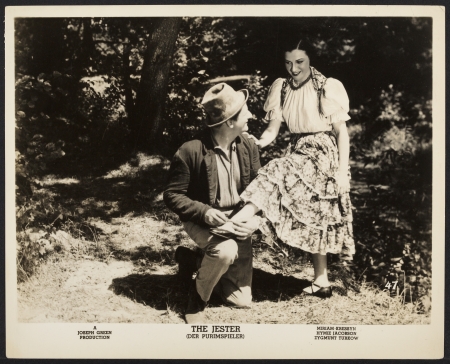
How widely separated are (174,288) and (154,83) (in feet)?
6.57

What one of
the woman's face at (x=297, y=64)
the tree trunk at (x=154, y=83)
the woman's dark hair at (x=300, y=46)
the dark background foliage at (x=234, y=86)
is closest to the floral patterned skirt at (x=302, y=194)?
the dark background foliage at (x=234, y=86)

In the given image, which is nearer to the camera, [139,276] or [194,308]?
[194,308]

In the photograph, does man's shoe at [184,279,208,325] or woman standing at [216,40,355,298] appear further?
man's shoe at [184,279,208,325]

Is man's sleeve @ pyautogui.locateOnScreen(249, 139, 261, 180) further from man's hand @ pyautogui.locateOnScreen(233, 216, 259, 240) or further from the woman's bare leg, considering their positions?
the woman's bare leg

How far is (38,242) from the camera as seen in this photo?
5980mm

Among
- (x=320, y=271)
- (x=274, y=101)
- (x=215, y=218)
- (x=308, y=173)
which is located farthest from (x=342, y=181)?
(x=215, y=218)

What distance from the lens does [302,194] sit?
5598 mm

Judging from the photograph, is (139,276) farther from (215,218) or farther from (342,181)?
(342,181)

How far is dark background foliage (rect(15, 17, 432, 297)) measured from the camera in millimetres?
5863

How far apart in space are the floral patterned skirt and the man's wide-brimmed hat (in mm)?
603

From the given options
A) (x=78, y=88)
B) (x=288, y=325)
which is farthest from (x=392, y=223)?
(x=78, y=88)

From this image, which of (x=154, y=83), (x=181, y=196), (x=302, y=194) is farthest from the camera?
(x=154, y=83)

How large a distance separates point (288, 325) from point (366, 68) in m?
2.58

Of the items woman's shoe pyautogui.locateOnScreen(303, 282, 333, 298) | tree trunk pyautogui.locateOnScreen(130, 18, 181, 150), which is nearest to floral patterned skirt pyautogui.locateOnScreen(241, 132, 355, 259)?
woman's shoe pyautogui.locateOnScreen(303, 282, 333, 298)
